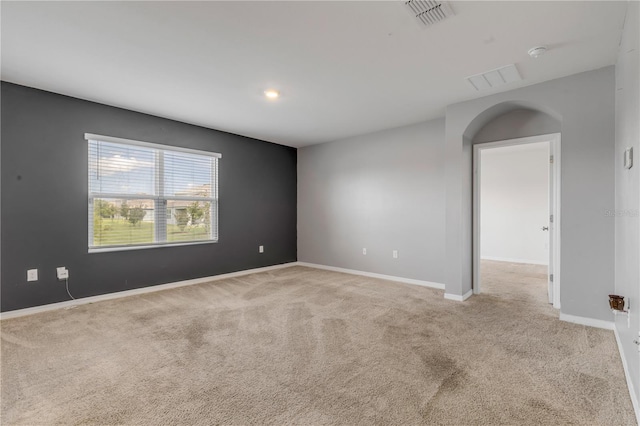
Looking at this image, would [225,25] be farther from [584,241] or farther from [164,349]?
[584,241]

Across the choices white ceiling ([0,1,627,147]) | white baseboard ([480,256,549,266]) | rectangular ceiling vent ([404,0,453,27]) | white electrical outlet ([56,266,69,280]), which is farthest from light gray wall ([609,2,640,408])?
white electrical outlet ([56,266,69,280])

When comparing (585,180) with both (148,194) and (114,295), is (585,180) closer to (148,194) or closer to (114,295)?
(148,194)

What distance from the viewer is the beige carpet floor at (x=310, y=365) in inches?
65.3

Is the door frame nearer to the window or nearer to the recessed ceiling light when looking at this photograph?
the recessed ceiling light

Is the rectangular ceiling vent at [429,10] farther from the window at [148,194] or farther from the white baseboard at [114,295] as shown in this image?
the white baseboard at [114,295]

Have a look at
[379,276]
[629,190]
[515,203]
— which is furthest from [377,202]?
[515,203]

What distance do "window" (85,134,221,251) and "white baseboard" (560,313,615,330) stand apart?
15.1 ft

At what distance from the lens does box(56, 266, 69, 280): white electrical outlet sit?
11.2 ft

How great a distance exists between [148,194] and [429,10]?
3932 mm

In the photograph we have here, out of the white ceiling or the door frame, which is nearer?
the white ceiling

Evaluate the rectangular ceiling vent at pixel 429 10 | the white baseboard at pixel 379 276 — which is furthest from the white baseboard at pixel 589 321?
the rectangular ceiling vent at pixel 429 10

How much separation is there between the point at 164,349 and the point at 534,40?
380cm

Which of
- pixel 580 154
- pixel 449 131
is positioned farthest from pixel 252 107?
pixel 580 154

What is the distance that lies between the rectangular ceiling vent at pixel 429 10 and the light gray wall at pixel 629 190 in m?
1.02
